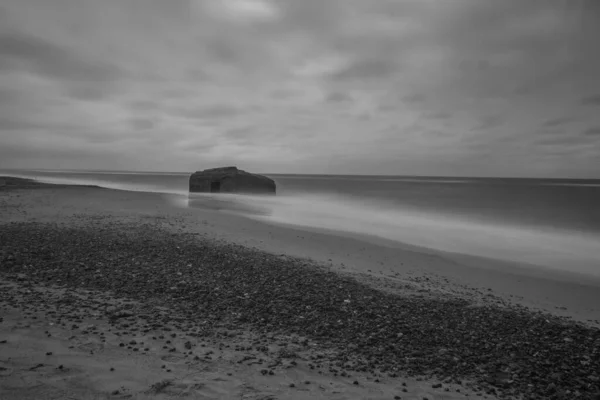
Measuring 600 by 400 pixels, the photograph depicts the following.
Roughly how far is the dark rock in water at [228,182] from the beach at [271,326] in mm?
37691

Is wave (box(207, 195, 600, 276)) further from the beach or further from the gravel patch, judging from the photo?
the gravel patch

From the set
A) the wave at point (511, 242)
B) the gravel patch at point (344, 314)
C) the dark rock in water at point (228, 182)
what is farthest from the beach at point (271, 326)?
the dark rock in water at point (228, 182)

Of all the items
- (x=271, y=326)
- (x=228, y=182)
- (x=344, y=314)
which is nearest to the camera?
(x=271, y=326)

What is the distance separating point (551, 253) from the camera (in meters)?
18.9

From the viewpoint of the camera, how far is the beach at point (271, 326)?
15.8 feet

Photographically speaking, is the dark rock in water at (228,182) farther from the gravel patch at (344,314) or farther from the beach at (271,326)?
the gravel patch at (344,314)

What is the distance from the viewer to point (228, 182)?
165ft

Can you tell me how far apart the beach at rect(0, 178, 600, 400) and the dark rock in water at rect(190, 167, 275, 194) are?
37691mm

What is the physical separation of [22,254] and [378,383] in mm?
10403

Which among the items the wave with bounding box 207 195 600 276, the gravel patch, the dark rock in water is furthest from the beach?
the dark rock in water

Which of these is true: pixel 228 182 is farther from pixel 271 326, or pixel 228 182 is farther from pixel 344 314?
pixel 271 326

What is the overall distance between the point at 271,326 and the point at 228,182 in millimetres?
44968

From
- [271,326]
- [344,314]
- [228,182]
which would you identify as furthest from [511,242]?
[228,182]

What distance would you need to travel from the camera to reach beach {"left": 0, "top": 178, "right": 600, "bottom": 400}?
4805mm
